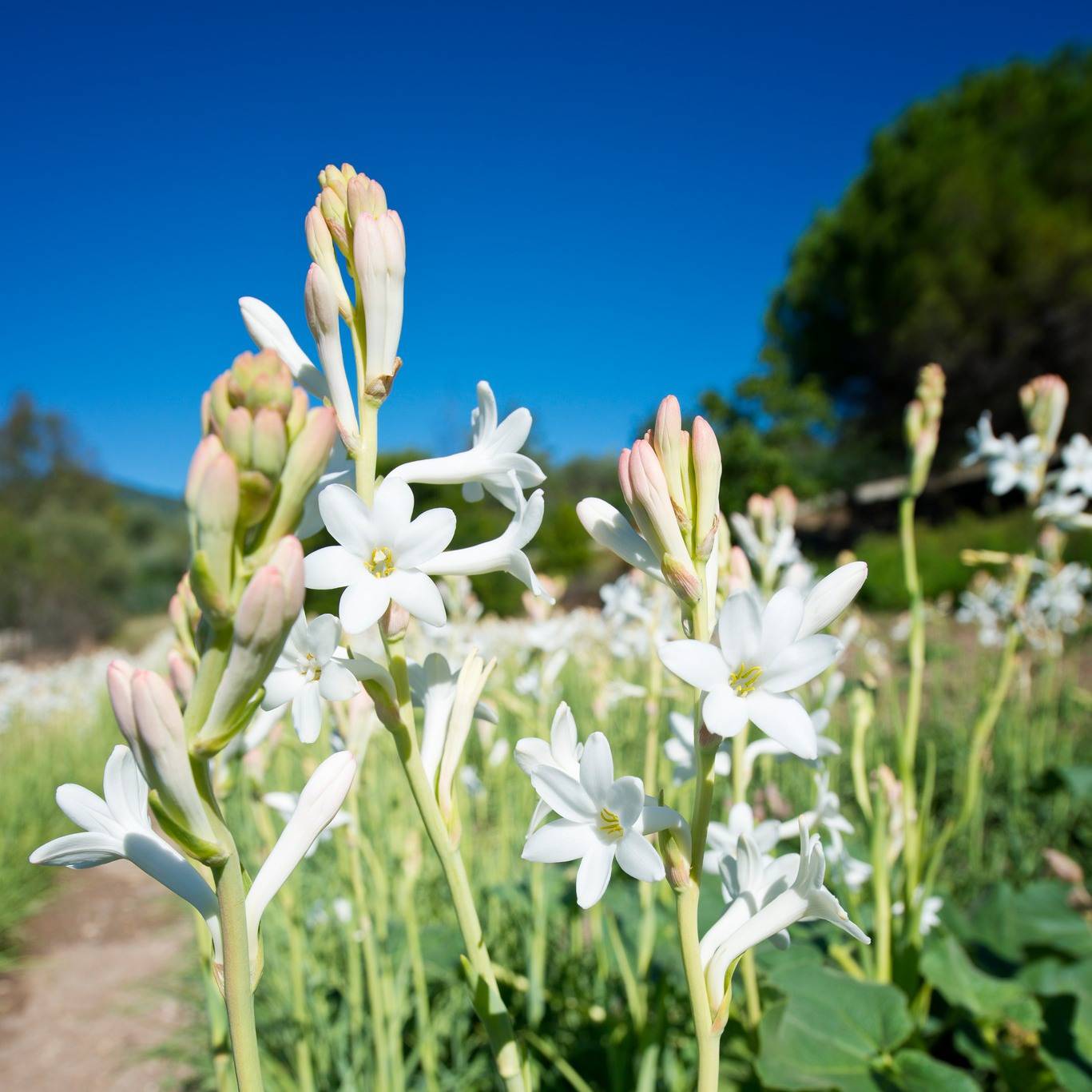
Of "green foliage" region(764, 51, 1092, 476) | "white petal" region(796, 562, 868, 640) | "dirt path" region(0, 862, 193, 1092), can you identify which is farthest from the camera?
"green foliage" region(764, 51, 1092, 476)

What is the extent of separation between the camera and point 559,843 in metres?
0.80

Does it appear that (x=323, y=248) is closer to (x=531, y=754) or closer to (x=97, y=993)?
(x=531, y=754)

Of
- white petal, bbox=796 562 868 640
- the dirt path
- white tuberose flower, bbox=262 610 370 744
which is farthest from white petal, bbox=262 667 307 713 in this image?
the dirt path

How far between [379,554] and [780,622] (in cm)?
42

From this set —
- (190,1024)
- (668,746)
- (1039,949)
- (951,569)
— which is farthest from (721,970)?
(951,569)

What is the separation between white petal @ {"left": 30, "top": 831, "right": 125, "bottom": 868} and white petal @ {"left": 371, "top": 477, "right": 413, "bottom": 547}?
0.38m

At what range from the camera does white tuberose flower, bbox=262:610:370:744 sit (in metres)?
0.79

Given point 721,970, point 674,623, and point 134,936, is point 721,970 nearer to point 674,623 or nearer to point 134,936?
point 674,623

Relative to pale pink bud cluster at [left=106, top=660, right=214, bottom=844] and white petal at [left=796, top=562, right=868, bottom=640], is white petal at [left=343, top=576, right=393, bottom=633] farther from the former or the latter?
white petal at [left=796, top=562, right=868, bottom=640]

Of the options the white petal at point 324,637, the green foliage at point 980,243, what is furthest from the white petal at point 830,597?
the green foliage at point 980,243

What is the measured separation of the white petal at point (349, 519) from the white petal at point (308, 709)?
0.19m

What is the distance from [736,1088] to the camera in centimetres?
160

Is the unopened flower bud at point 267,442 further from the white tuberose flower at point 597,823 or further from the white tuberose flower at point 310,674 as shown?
the white tuberose flower at point 597,823

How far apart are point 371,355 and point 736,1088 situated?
1.63 m
